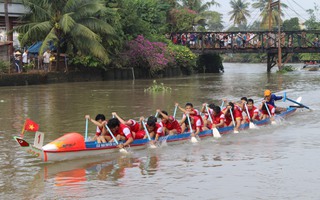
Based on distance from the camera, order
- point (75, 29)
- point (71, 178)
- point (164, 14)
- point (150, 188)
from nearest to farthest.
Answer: point (150, 188) → point (71, 178) → point (75, 29) → point (164, 14)

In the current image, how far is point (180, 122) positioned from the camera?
13.3m

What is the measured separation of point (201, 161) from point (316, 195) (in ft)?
9.78

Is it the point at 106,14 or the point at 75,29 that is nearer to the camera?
the point at 75,29

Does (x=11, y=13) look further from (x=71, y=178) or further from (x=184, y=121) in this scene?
(x=71, y=178)

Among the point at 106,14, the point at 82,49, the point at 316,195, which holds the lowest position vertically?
the point at 316,195

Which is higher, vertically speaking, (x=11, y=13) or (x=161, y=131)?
(x=11, y=13)

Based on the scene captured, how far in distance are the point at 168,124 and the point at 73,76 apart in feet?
68.2

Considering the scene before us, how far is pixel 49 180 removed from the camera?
9484 mm

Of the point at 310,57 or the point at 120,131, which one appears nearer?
the point at 120,131

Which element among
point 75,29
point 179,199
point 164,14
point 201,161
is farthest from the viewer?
point 164,14

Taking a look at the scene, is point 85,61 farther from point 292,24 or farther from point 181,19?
point 292,24

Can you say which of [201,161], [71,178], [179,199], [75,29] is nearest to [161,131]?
[201,161]

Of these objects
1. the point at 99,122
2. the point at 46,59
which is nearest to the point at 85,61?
the point at 46,59

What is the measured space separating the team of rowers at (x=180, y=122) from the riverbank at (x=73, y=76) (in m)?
16.4
